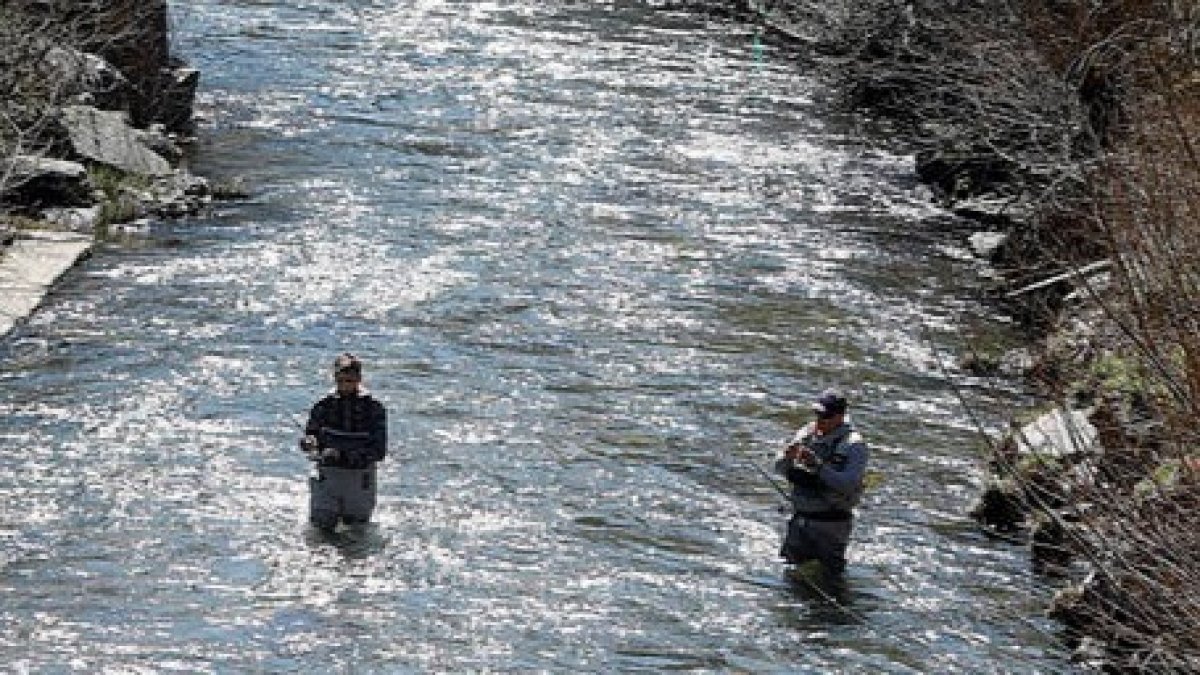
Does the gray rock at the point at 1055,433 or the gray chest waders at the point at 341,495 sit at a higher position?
the gray rock at the point at 1055,433

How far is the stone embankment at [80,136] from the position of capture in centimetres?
2164

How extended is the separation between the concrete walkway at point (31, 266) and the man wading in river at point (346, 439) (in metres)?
5.99

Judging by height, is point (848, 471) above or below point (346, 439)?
above

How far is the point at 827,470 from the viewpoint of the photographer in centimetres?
1385

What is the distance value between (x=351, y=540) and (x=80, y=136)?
11929mm

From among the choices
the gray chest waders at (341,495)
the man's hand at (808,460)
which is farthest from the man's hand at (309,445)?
the man's hand at (808,460)

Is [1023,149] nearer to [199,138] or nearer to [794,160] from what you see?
[794,160]

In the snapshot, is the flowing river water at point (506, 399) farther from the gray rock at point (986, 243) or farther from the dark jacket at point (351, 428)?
the dark jacket at point (351, 428)

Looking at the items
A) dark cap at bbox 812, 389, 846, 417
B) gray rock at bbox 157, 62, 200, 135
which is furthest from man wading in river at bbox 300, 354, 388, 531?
gray rock at bbox 157, 62, 200, 135

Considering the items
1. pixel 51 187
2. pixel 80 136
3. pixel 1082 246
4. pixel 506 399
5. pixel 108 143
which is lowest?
pixel 506 399

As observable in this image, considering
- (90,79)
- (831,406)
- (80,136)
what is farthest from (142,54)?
(831,406)

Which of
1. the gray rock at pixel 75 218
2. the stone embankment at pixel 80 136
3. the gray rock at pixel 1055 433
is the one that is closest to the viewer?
the gray rock at pixel 1055 433

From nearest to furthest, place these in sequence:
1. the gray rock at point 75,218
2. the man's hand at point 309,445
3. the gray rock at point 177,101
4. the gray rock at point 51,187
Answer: the man's hand at point 309,445
the gray rock at point 75,218
the gray rock at point 51,187
the gray rock at point 177,101

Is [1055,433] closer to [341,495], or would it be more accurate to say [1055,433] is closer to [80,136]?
[341,495]
